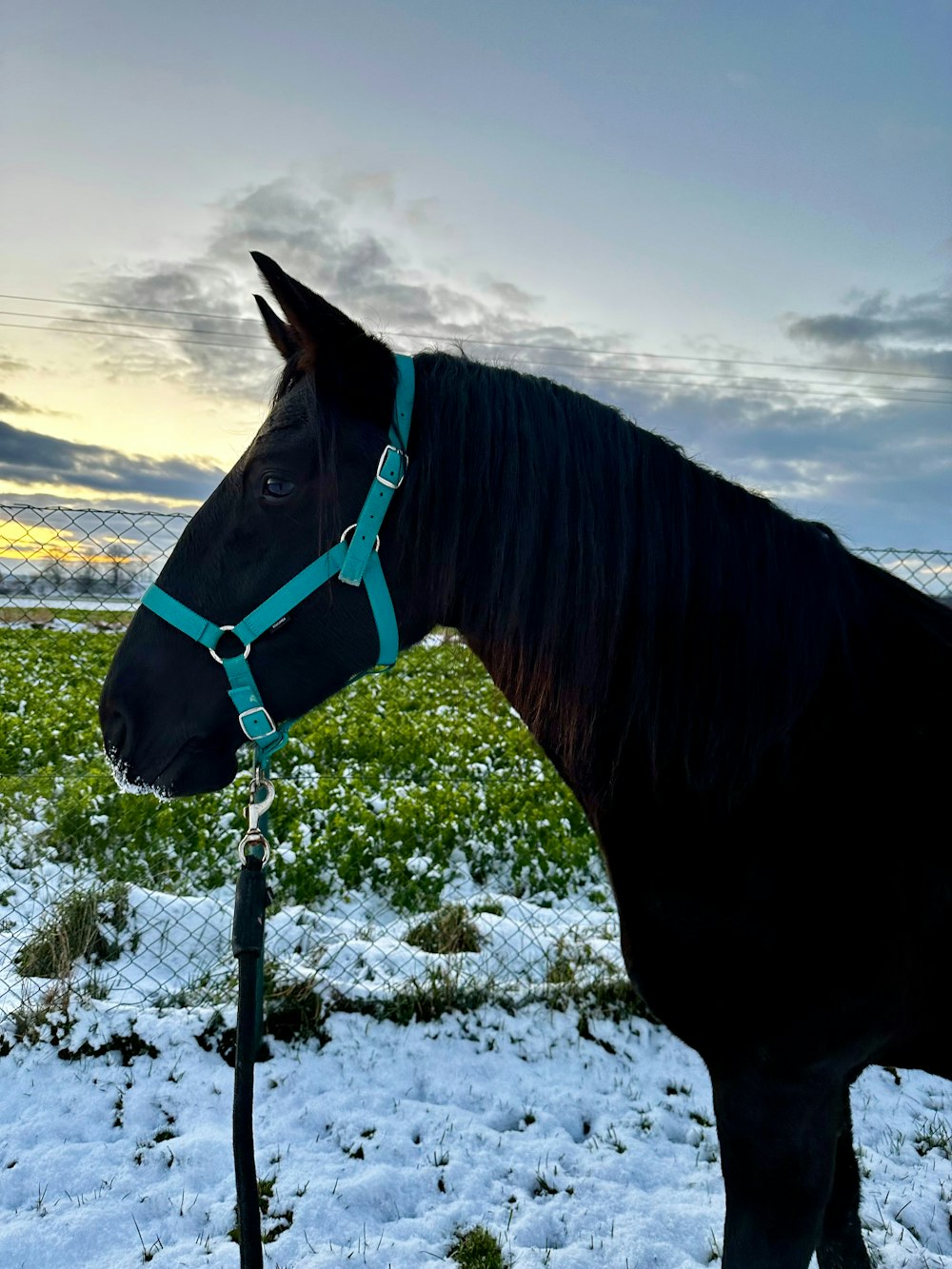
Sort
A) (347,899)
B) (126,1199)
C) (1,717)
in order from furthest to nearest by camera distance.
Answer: (1,717) < (347,899) < (126,1199)

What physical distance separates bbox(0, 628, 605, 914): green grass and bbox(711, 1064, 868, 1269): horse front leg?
4.96 feet

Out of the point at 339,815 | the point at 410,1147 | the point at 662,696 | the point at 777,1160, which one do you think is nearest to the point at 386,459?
the point at 662,696

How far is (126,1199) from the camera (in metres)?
2.65

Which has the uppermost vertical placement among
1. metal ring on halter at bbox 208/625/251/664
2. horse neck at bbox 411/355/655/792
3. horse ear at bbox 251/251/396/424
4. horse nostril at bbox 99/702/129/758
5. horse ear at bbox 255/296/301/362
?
horse ear at bbox 255/296/301/362

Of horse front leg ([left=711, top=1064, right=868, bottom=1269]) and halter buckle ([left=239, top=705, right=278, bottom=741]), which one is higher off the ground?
halter buckle ([left=239, top=705, right=278, bottom=741])

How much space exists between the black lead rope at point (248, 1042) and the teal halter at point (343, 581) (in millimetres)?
366

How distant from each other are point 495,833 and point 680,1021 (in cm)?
442

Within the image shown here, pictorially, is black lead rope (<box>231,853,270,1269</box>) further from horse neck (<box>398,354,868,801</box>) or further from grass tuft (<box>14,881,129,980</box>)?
grass tuft (<box>14,881,129,980</box>)

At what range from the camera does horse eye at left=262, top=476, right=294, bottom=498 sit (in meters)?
1.67

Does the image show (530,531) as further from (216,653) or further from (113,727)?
(113,727)

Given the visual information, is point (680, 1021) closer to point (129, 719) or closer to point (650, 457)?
point (650, 457)

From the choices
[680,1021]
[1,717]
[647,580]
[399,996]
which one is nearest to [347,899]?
[399,996]

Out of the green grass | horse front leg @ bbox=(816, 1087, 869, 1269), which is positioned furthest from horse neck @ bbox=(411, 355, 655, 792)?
horse front leg @ bbox=(816, 1087, 869, 1269)

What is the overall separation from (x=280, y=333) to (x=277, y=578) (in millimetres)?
666
